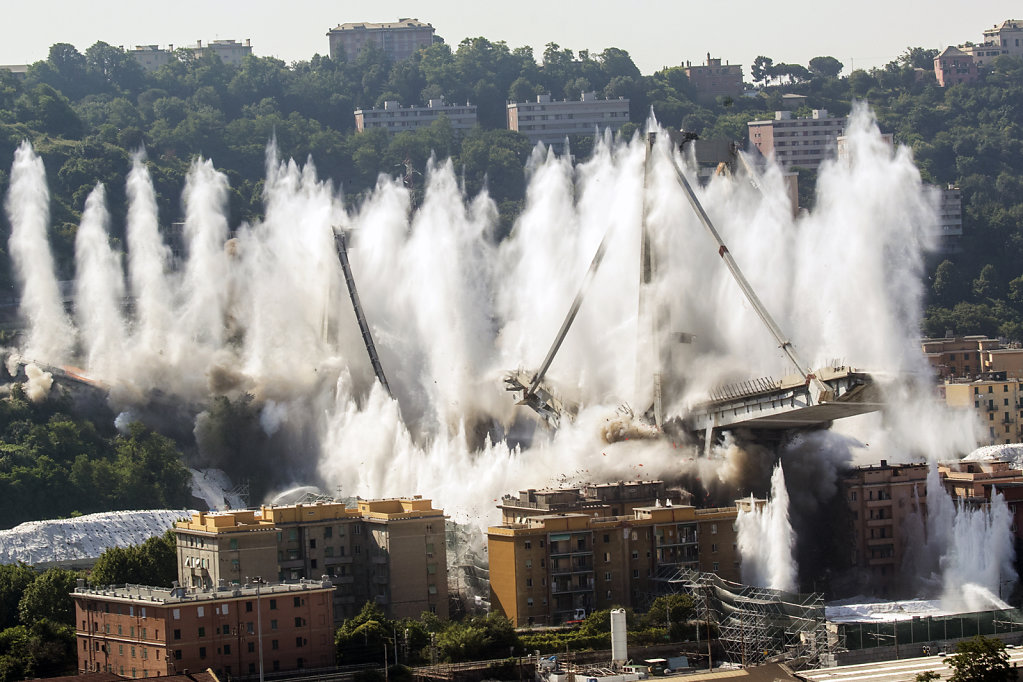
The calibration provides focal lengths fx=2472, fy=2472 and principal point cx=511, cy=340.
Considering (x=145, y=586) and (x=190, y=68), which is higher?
(x=190, y=68)

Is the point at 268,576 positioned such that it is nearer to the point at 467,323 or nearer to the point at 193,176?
the point at 467,323

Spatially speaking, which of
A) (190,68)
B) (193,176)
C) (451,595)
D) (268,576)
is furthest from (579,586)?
(190,68)

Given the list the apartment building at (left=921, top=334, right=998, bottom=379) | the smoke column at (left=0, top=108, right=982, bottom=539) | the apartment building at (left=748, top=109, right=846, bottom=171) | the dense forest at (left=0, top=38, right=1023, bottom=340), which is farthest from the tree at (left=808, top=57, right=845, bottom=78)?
the smoke column at (left=0, top=108, right=982, bottom=539)

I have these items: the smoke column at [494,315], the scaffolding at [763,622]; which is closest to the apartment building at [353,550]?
the smoke column at [494,315]

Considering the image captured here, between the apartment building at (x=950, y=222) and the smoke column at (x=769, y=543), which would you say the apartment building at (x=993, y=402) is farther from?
the smoke column at (x=769, y=543)

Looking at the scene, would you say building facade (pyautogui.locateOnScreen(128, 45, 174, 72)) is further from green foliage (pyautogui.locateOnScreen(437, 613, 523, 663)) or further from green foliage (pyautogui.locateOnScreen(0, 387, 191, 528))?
green foliage (pyautogui.locateOnScreen(437, 613, 523, 663))

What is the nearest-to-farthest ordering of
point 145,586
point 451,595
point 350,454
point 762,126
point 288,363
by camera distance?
1. point 145,586
2. point 451,595
3. point 350,454
4. point 288,363
5. point 762,126
